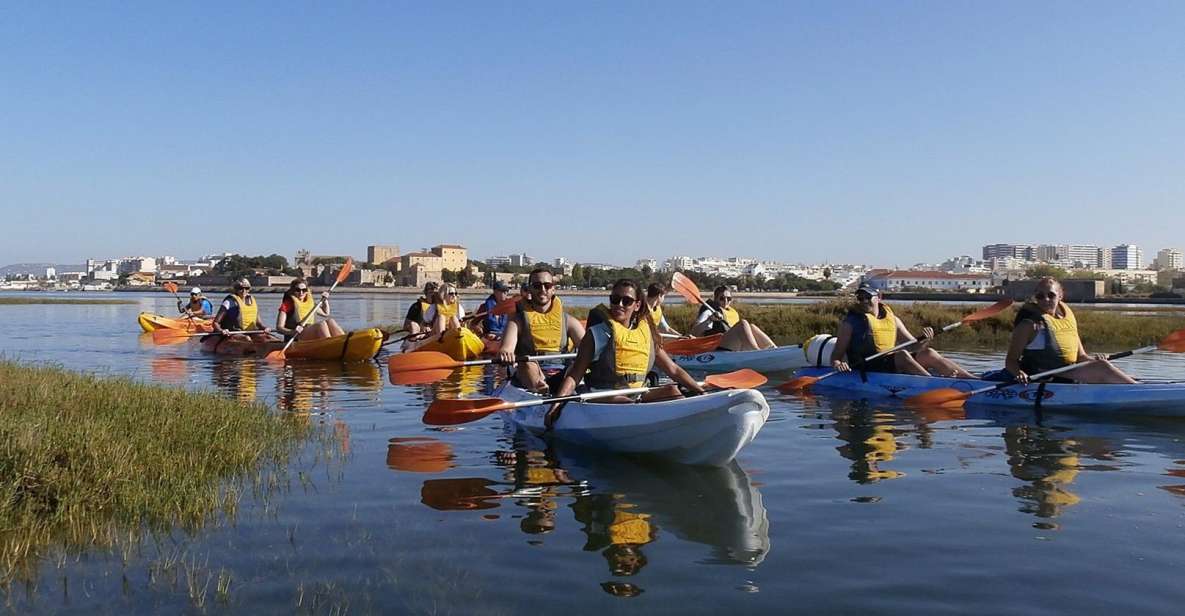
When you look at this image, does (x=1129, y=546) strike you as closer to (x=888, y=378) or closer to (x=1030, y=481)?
(x=1030, y=481)

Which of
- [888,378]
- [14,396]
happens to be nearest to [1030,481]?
[888,378]

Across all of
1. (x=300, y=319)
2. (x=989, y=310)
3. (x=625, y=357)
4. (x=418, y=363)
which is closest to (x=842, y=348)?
(x=989, y=310)

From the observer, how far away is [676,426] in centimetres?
771

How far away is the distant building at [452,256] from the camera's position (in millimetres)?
187375

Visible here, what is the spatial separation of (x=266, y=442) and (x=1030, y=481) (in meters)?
6.58

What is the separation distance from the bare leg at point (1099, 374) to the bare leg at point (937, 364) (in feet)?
5.23

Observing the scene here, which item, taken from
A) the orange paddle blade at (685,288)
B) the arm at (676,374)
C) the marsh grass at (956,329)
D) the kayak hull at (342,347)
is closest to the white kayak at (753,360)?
the orange paddle blade at (685,288)

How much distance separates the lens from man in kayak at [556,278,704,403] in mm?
8516

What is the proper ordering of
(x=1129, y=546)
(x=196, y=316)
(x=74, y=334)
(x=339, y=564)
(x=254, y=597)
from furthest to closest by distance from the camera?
(x=74, y=334)
(x=196, y=316)
(x=1129, y=546)
(x=339, y=564)
(x=254, y=597)

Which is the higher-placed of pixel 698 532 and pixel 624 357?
pixel 624 357

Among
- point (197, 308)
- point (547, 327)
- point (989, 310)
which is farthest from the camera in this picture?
point (197, 308)

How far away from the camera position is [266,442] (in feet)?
28.5

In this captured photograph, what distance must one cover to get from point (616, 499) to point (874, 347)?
7092mm

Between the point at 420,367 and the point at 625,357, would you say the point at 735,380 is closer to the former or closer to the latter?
the point at 625,357
